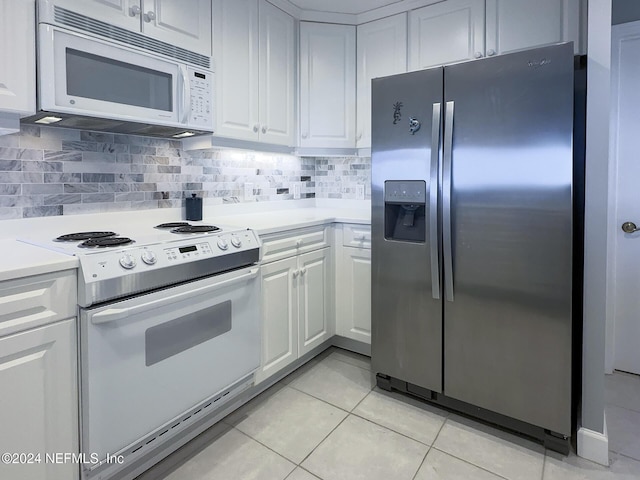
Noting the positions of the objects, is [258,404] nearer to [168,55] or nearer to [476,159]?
[476,159]

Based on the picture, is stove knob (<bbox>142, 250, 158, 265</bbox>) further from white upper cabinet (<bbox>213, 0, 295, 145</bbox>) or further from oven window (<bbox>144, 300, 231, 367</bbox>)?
white upper cabinet (<bbox>213, 0, 295, 145</bbox>)

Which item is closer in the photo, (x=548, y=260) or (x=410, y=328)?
(x=548, y=260)

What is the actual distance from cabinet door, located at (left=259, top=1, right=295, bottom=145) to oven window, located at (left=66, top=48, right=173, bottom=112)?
79 cm

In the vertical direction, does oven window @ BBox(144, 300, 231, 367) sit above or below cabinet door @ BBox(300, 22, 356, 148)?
below

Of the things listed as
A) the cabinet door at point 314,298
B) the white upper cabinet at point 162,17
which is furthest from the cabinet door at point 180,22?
the cabinet door at point 314,298

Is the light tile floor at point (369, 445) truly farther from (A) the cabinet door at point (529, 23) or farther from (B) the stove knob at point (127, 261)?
(A) the cabinet door at point (529, 23)

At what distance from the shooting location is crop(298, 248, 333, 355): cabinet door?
236 centimetres

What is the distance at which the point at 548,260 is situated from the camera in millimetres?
1645

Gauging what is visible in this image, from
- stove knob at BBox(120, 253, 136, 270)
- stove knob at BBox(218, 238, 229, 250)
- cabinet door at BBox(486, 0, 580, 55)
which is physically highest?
cabinet door at BBox(486, 0, 580, 55)

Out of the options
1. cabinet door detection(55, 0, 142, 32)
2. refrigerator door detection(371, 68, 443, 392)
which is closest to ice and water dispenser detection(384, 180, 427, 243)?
refrigerator door detection(371, 68, 443, 392)

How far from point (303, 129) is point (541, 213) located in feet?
5.59

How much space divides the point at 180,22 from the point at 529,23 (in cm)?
188

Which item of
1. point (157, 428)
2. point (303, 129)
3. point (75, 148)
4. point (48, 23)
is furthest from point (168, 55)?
point (157, 428)

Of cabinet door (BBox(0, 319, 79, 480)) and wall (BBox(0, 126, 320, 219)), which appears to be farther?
wall (BBox(0, 126, 320, 219))
